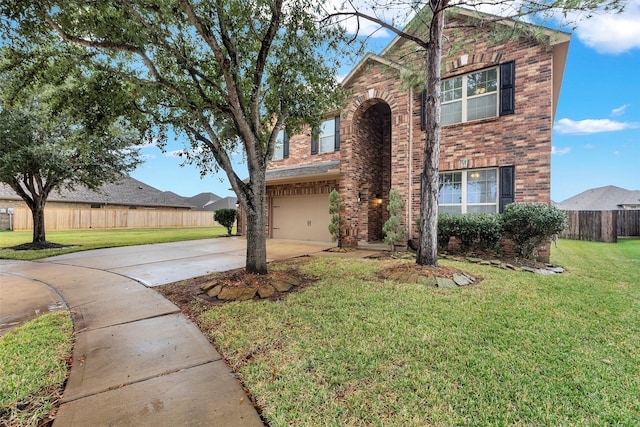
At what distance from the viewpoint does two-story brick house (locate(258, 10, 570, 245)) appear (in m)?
7.66

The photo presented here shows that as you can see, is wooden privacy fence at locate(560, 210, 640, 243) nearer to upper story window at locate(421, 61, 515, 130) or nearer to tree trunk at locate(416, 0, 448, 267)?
upper story window at locate(421, 61, 515, 130)

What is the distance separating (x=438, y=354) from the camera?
9.07ft

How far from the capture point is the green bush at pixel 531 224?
266 inches

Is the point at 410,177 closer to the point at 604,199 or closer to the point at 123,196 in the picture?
the point at 123,196

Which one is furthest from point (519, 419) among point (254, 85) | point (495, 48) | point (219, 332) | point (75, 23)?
point (495, 48)

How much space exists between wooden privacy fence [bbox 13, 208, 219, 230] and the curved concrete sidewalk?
21.1 meters

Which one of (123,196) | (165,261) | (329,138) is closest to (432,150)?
(329,138)

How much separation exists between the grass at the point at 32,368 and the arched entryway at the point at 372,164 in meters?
9.15

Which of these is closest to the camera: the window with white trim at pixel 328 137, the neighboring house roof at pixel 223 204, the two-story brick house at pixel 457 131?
the two-story brick house at pixel 457 131

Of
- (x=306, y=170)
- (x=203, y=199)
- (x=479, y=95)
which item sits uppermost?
(x=479, y=95)

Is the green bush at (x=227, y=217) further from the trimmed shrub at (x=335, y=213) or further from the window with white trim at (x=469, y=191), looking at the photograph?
the window with white trim at (x=469, y=191)

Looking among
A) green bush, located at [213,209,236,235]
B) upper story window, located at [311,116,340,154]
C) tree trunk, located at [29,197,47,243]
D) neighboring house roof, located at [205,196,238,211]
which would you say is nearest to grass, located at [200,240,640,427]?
upper story window, located at [311,116,340,154]

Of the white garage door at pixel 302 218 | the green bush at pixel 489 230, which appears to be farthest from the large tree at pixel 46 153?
the green bush at pixel 489 230

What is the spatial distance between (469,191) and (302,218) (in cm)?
731
